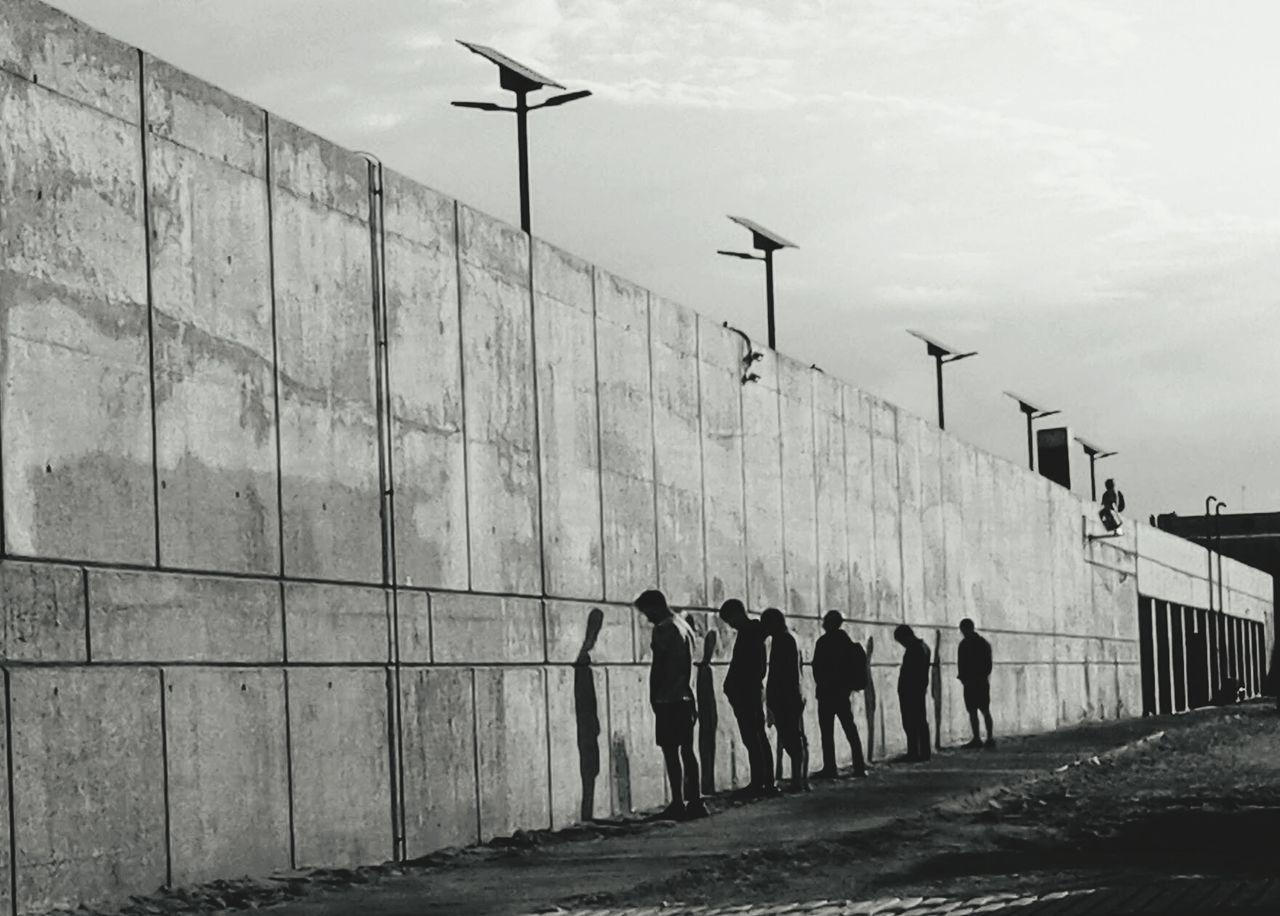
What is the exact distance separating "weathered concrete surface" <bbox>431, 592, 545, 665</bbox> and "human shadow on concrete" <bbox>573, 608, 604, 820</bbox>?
0.82m

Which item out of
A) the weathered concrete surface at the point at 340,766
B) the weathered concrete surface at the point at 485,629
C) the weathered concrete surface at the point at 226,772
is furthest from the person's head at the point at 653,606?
the weathered concrete surface at the point at 226,772

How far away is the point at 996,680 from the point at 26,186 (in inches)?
1034

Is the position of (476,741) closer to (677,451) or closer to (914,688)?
(677,451)

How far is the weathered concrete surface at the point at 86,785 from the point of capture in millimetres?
10195

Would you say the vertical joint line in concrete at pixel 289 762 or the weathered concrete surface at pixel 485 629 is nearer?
the vertical joint line in concrete at pixel 289 762

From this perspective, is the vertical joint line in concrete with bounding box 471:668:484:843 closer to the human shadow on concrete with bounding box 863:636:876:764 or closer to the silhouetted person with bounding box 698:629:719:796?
the silhouetted person with bounding box 698:629:719:796

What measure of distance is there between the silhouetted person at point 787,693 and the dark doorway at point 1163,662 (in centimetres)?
3853

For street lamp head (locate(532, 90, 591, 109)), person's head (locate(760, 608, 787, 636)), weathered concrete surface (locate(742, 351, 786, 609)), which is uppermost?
street lamp head (locate(532, 90, 591, 109))

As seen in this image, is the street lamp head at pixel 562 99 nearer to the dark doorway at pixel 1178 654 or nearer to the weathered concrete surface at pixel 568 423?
the weathered concrete surface at pixel 568 423

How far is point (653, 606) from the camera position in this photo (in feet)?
54.2

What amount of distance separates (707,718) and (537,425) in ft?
14.8

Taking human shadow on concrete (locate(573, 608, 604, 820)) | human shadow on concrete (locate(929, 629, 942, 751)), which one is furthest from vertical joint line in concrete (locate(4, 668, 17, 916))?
human shadow on concrete (locate(929, 629, 942, 751))

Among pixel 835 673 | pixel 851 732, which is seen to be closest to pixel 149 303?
pixel 835 673

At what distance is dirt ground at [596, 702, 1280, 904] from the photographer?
11.7 m
